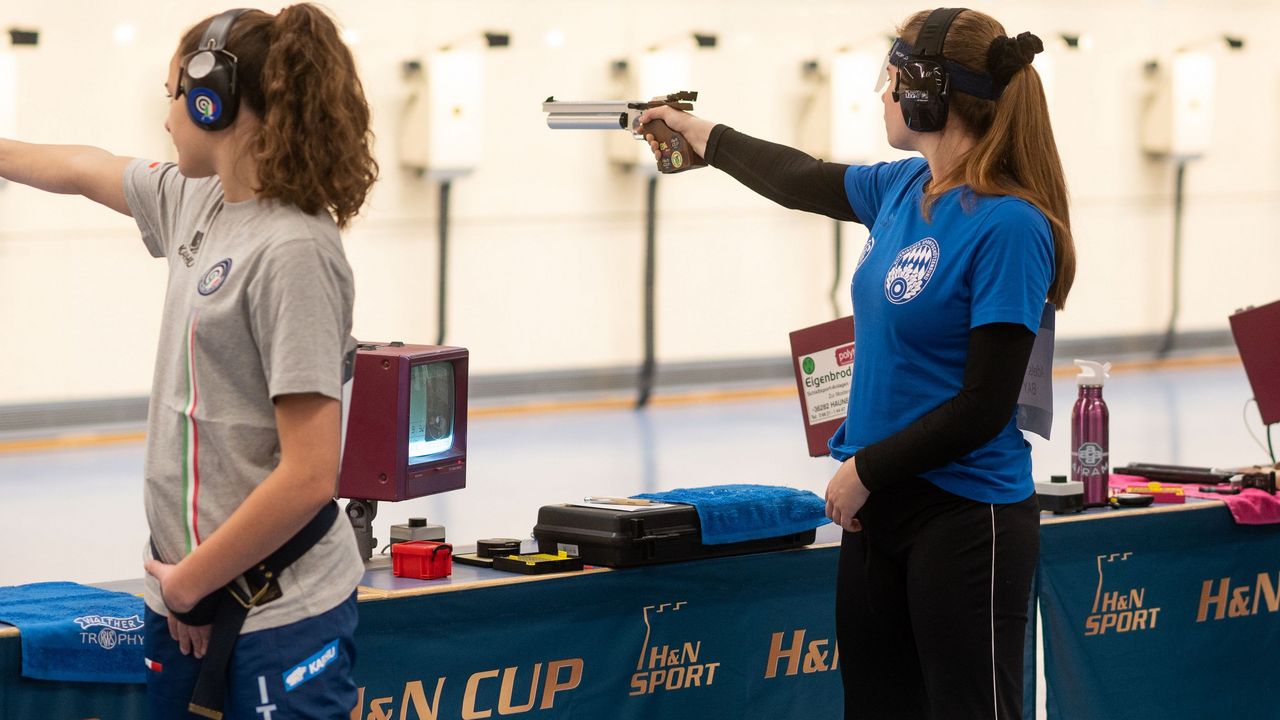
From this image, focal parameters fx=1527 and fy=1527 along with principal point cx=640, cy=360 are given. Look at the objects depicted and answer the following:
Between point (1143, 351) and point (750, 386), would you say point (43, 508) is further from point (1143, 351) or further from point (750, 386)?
point (1143, 351)

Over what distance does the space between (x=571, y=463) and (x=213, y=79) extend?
197 inches

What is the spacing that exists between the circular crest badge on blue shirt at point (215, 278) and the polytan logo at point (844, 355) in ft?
5.09

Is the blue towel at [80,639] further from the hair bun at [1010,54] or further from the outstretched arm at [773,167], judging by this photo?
the hair bun at [1010,54]

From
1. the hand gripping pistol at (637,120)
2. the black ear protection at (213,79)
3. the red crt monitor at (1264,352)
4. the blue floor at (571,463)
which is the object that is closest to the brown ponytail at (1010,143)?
the hand gripping pistol at (637,120)

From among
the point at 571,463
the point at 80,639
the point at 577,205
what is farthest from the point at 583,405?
the point at 80,639

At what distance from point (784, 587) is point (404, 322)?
17.9 feet

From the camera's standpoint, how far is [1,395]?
22.7ft

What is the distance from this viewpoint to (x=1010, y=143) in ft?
6.51

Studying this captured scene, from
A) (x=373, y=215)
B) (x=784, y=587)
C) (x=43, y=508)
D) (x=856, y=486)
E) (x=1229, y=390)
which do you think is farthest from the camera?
(x=1229, y=390)

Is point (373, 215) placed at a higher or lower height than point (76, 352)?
higher

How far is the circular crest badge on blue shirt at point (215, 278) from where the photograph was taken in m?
1.43

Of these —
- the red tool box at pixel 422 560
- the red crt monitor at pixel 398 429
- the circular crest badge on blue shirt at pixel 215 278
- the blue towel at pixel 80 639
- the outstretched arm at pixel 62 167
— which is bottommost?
the blue towel at pixel 80 639

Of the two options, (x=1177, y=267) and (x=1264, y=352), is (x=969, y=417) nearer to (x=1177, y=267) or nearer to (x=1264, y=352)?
(x=1264, y=352)

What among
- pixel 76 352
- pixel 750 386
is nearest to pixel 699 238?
pixel 750 386
